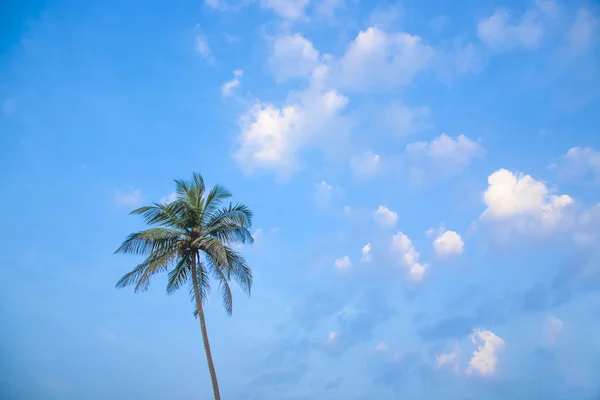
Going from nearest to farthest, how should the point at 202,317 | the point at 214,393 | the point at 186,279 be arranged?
the point at 214,393, the point at 202,317, the point at 186,279

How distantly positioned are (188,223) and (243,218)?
348 cm

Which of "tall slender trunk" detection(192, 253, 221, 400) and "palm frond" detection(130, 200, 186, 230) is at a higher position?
"palm frond" detection(130, 200, 186, 230)

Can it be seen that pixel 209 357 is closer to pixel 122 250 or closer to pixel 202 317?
pixel 202 317

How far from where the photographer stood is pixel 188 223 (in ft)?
90.7

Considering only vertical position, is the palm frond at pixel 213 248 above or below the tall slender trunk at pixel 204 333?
above

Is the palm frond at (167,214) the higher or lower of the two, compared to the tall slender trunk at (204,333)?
higher

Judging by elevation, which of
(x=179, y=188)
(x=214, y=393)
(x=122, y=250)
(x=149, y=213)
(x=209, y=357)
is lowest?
(x=214, y=393)

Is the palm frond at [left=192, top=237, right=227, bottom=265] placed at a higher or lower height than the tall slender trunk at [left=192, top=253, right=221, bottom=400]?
higher

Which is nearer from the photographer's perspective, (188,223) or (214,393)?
(214,393)

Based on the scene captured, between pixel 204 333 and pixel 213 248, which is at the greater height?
pixel 213 248

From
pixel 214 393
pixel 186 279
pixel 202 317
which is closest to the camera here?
pixel 214 393

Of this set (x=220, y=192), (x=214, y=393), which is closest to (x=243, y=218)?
(x=220, y=192)

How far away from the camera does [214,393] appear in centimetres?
2459

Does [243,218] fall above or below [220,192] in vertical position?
below
